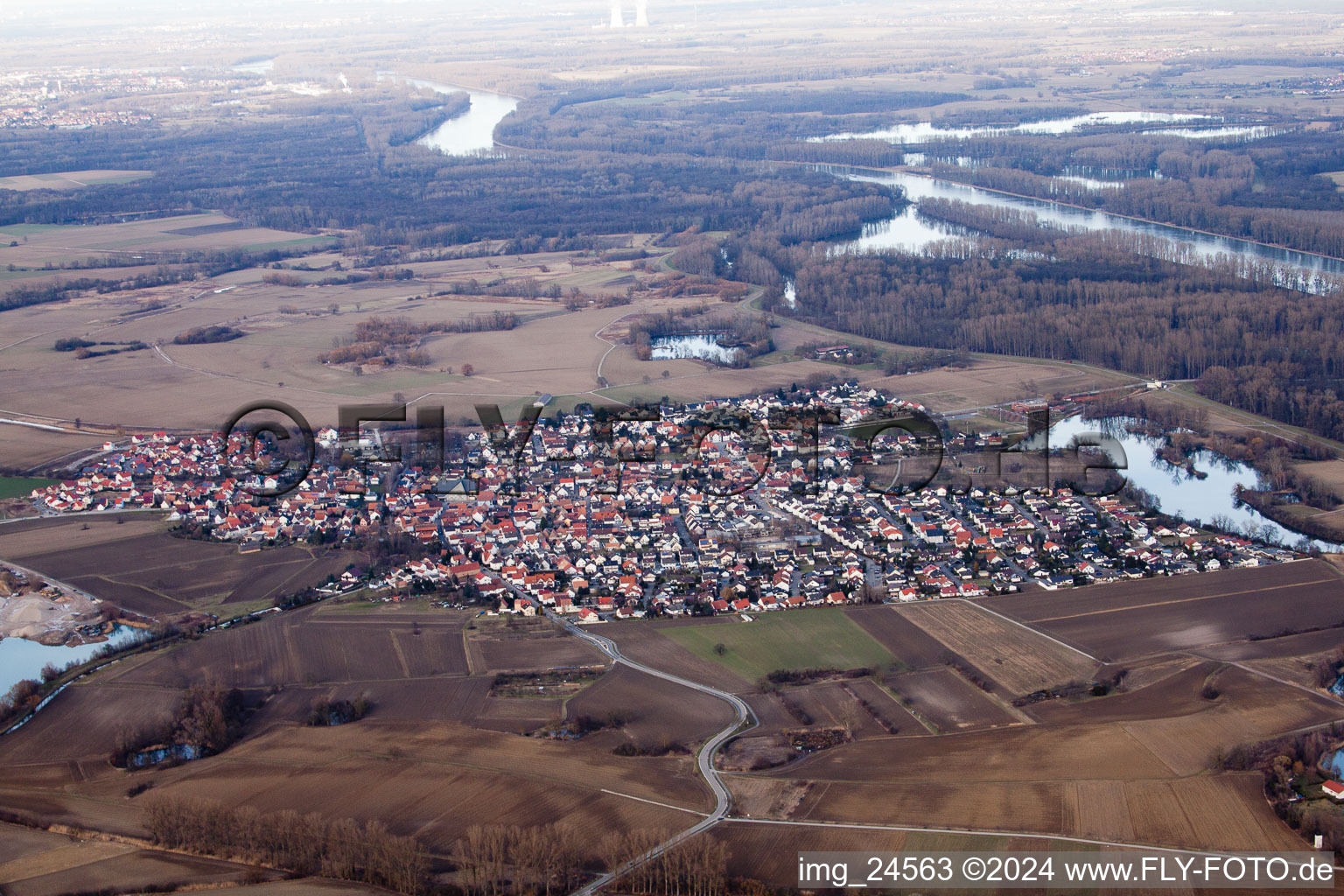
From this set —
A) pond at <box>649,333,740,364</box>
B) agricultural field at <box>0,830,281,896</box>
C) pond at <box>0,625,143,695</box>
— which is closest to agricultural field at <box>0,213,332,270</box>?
pond at <box>649,333,740,364</box>

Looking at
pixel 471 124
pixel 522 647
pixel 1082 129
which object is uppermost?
pixel 471 124

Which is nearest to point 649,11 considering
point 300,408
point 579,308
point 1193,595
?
point 579,308

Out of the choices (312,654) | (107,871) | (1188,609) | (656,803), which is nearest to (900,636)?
(1188,609)

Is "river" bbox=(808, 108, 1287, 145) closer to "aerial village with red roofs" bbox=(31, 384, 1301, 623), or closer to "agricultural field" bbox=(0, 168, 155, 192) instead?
"agricultural field" bbox=(0, 168, 155, 192)

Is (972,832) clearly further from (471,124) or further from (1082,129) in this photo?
(471,124)

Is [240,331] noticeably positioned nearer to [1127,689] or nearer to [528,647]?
[528,647]

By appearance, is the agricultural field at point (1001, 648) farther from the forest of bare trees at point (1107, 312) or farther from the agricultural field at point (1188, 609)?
the forest of bare trees at point (1107, 312)

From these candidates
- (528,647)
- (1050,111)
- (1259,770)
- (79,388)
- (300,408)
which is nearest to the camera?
(1259,770)
